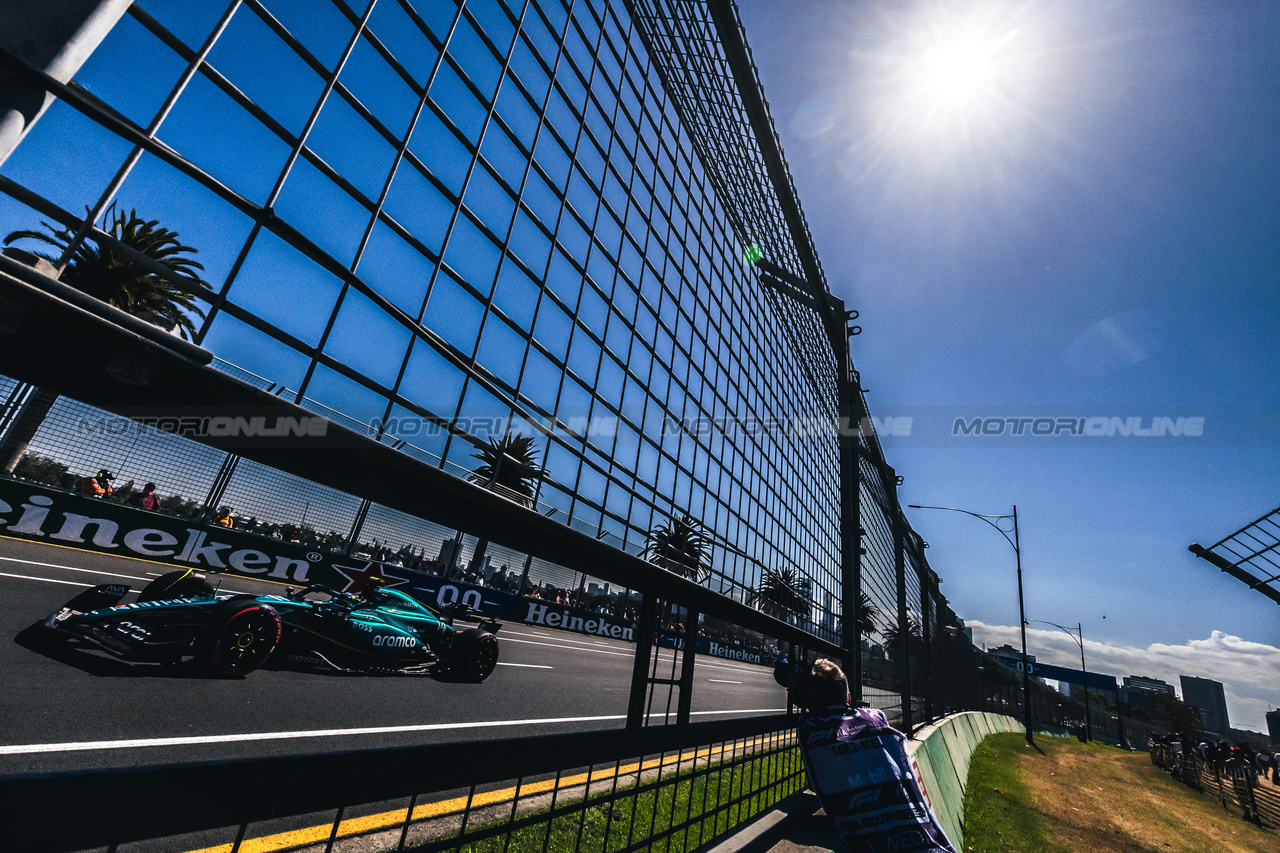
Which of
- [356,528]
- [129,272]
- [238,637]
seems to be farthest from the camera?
[356,528]

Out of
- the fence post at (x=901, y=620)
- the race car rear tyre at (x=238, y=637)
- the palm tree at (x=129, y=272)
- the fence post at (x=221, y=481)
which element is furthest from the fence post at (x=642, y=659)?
the fence post at (x=221, y=481)

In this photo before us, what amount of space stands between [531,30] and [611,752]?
14.7 ft

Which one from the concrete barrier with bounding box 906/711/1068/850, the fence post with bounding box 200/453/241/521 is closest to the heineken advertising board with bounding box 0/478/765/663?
the fence post with bounding box 200/453/241/521

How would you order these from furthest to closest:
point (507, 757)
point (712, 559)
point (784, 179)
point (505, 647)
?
point (505, 647) < point (784, 179) < point (712, 559) < point (507, 757)

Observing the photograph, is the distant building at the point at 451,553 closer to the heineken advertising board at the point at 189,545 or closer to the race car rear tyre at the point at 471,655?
the heineken advertising board at the point at 189,545

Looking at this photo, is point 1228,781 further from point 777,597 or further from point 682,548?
point 682,548

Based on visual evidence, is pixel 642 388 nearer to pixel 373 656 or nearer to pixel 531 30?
pixel 531 30

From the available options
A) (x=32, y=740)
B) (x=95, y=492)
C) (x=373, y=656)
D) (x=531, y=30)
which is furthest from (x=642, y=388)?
(x=95, y=492)

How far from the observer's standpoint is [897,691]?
39.3 ft

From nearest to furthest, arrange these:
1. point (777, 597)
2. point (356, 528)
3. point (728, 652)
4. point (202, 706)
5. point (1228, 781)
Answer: point (202, 706) < point (777, 597) < point (356, 528) < point (1228, 781) < point (728, 652)

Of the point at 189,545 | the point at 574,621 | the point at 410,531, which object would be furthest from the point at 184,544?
the point at 574,621

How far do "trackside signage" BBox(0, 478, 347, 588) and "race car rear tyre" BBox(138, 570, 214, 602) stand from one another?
7.35m

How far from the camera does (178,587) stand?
6.45 metres

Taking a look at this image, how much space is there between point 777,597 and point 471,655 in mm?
4957
